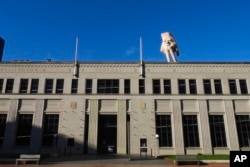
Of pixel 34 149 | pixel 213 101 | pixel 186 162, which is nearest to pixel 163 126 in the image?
pixel 213 101

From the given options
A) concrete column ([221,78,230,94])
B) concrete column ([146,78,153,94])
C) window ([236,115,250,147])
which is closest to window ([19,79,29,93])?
concrete column ([146,78,153,94])

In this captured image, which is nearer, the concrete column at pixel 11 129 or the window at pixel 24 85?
the concrete column at pixel 11 129

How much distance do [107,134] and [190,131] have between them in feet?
40.3

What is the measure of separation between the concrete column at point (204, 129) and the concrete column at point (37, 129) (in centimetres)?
2340

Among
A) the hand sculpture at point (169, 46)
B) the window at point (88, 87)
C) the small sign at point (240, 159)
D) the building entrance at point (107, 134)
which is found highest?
the hand sculpture at point (169, 46)

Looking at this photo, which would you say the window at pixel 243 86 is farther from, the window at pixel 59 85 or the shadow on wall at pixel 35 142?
the window at pixel 59 85

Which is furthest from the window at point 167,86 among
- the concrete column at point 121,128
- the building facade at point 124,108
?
the concrete column at point 121,128

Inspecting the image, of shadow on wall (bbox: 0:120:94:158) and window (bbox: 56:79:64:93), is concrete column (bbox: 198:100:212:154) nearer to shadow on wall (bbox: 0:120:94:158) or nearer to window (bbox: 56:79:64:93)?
shadow on wall (bbox: 0:120:94:158)

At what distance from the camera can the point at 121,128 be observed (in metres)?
39.8

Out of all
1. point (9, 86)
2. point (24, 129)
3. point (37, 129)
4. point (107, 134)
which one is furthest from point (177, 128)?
point (9, 86)

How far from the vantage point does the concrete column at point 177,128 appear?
3898cm

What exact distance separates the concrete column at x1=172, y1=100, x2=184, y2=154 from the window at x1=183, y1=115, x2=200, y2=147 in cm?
79

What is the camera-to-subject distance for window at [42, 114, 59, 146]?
39438 mm

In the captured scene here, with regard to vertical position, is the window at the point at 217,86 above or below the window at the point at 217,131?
above
